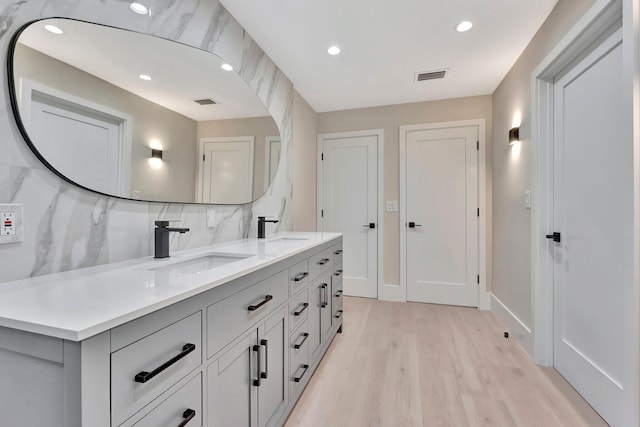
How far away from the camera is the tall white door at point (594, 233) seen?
1.42m

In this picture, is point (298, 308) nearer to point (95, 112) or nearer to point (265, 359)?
point (265, 359)

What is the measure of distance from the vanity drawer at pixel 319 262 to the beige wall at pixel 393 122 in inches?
59.1

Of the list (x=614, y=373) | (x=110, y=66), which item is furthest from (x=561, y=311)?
(x=110, y=66)

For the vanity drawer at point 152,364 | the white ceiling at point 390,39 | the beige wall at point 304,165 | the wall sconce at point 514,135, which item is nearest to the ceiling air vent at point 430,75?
the white ceiling at point 390,39

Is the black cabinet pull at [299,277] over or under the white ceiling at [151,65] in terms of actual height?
under

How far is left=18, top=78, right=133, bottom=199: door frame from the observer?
96cm

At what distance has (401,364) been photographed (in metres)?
2.14

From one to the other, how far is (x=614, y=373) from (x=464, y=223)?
2.04 m

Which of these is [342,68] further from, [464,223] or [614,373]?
[614,373]

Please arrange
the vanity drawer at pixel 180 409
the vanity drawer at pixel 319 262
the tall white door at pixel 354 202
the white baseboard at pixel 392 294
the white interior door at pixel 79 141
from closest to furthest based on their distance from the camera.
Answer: the vanity drawer at pixel 180 409
the white interior door at pixel 79 141
the vanity drawer at pixel 319 262
the white baseboard at pixel 392 294
the tall white door at pixel 354 202

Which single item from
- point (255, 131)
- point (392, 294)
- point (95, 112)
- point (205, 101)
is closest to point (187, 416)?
point (95, 112)

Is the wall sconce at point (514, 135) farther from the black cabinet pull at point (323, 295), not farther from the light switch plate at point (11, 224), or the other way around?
the light switch plate at point (11, 224)

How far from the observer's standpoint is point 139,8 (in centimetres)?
134

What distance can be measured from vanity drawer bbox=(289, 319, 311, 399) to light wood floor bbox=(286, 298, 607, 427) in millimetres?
116
